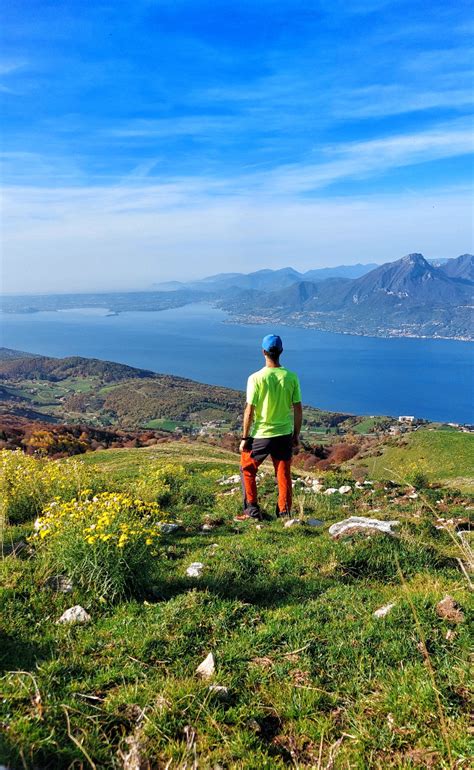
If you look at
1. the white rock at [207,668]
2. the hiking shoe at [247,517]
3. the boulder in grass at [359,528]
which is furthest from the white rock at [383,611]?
the hiking shoe at [247,517]

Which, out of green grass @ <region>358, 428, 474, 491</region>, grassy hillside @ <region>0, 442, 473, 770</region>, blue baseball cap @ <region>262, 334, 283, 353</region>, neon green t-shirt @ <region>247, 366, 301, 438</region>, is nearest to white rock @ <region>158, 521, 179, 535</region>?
grassy hillside @ <region>0, 442, 473, 770</region>

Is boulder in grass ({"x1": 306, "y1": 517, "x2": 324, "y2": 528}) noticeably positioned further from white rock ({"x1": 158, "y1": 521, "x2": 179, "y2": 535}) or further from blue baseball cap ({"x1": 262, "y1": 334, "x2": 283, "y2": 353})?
blue baseball cap ({"x1": 262, "y1": 334, "x2": 283, "y2": 353})

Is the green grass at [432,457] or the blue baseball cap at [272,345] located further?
the green grass at [432,457]

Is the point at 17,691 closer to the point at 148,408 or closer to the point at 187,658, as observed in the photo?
the point at 187,658

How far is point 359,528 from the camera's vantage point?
21.4 feet

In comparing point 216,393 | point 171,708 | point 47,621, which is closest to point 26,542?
point 47,621

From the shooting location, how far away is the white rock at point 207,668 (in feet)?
11.4

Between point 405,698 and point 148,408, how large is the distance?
467 ft

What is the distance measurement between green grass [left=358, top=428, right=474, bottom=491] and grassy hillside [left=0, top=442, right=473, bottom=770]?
10.9m

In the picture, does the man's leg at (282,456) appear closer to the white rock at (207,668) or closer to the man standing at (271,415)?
the man standing at (271,415)

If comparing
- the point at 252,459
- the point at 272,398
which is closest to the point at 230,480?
the point at 252,459

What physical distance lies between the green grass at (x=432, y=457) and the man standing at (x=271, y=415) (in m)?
9.19

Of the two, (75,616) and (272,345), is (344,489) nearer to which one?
(272,345)

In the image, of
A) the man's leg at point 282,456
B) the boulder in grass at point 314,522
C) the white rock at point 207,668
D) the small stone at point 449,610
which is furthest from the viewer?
the boulder in grass at point 314,522
